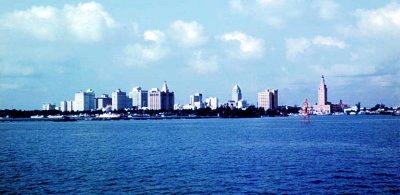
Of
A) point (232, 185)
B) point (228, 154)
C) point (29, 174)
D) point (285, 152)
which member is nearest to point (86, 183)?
point (29, 174)

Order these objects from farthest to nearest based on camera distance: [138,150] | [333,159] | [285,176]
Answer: [138,150], [333,159], [285,176]

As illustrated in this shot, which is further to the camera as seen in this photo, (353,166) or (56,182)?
(353,166)

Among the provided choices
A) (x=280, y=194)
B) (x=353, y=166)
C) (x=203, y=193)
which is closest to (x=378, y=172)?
(x=353, y=166)

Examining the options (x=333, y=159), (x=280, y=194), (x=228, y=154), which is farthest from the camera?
(x=228, y=154)

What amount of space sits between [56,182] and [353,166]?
2041cm

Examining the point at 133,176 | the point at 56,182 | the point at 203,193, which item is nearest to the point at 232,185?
the point at 203,193

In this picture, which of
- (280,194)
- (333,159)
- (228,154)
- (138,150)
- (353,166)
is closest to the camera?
(280,194)

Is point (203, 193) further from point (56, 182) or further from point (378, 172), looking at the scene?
point (378, 172)

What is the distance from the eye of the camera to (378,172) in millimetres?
32125

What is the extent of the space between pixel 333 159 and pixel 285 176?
1001cm

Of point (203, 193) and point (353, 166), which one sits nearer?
point (203, 193)

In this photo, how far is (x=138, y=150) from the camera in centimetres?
5000

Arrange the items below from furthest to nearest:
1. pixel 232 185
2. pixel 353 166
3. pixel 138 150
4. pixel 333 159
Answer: pixel 138 150 → pixel 333 159 → pixel 353 166 → pixel 232 185

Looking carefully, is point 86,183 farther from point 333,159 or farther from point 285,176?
point 333,159
